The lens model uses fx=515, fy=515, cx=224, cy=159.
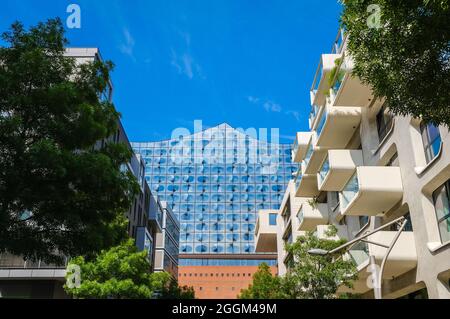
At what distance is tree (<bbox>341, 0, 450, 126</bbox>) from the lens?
338 inches

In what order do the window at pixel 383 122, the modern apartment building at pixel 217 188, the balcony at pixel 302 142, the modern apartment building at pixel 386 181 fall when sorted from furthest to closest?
the modern apartment building at pixel 217 188 → the balcony at pixel 302 142 → the window at pixel 383 122 → the modern apartment building at pixel 386 181

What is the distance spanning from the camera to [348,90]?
73.3 feet

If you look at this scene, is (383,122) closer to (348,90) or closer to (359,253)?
(348,90)

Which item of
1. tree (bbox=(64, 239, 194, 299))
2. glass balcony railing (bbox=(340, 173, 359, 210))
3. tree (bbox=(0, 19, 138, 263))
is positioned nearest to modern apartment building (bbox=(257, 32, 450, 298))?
glass balcony railing (bbox=(340, 173, 359, 210))

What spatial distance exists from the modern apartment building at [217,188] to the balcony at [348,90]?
8829cm

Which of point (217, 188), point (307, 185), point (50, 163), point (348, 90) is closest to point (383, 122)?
point (348, 90)

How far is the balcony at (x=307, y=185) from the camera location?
34.5 meters

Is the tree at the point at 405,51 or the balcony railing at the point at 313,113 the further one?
the balcony railing at the point at 313,113

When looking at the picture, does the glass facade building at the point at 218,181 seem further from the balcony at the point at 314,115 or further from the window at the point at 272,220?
the balcony at the point at 314,115

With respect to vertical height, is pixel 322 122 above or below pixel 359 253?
above

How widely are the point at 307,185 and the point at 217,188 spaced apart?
85.9 metres

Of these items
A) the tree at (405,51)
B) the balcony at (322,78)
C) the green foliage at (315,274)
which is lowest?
the green foliage at (315,274)

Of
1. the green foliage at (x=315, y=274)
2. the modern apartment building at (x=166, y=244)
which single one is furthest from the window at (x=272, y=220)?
the green foliage at (x=315, y=274)
